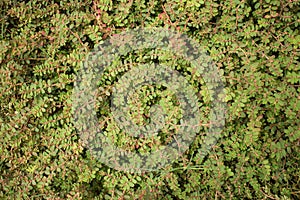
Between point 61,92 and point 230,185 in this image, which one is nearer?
point 230,185

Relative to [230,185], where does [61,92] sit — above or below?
above

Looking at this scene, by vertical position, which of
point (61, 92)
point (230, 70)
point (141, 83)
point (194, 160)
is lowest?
point (194, 160)

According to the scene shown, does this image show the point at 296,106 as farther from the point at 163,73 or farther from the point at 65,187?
the point at 65,187

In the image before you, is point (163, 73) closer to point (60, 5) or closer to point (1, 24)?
point (60, 5)

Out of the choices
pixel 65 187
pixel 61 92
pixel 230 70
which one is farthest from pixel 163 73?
pixel 65 187

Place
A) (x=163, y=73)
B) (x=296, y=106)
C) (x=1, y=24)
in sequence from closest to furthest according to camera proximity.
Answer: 1. (x=296, y=106)
2. (x=163, y=73)
3. (x=1, y=24)

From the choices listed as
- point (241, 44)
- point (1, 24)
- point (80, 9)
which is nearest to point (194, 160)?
point (241, 44)

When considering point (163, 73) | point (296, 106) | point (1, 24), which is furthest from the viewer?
point (1, 24)
